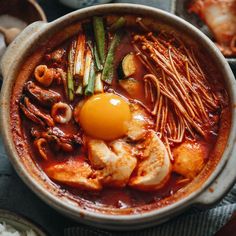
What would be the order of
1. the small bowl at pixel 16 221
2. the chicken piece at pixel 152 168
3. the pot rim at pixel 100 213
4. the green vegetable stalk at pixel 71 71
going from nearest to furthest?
the pot rim at pixel 100 213 < the chicken piece at pixel 152 168 < the green vegetable stalk at pixel 71 71 < the small bowl at pixel 16 221

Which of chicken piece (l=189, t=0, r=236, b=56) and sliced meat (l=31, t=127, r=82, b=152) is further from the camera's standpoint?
chicken piece (l=189, t=0, r=236, b=56)

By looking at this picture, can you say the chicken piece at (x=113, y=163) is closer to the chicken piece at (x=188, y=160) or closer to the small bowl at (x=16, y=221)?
the chicken piece at (x=188, y=160)

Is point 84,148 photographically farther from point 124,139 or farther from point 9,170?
point 9,170

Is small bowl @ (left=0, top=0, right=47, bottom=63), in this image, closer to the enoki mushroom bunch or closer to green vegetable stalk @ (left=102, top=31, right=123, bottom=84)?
green vegetable stalk @ (left=102, top=31, right=123, bottom=84)

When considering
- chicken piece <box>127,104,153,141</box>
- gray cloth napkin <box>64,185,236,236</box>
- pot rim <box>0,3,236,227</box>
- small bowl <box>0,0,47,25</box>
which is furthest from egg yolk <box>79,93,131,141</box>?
small bowl <box>0,0,47,25</box>

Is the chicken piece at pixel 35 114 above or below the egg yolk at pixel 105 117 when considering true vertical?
below

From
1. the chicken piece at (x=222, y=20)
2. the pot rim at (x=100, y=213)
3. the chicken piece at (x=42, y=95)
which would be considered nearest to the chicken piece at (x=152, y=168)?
the pot rim at (x=100, y=213)
